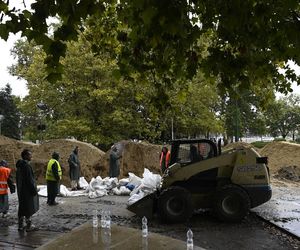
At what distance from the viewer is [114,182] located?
17.6 metres

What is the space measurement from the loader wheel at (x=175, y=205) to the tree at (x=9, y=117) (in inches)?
2146

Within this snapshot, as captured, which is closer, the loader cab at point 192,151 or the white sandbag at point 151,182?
the loader cab at point 192,151

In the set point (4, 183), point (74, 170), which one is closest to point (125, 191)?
point (74, 170)

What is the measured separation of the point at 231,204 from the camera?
38.2 feet

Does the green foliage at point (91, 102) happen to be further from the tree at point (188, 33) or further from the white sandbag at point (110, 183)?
the tree at point (188, 33)

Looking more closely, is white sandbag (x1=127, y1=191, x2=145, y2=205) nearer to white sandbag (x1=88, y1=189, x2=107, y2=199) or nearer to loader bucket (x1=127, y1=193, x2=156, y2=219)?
loader bucket (x1=127, y1=193, x2=156, y2=219)

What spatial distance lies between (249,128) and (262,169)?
5183 cm

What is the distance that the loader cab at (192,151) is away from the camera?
40.1 ft

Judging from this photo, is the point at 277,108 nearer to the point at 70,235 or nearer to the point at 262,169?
the point at 262,169

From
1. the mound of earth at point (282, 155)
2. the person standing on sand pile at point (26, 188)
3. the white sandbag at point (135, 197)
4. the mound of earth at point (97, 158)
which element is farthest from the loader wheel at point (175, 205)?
the mound of earth at point (282, 155)

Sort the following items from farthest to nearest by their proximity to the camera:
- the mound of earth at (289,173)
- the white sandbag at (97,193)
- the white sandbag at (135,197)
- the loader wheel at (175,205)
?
1. the mound of earth at (289,173)
2. the white sandbag at (97,193)
3. the white sandbag at (135,197)
4. the loader wheel at (175,205)

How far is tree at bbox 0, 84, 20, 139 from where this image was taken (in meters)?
63.4

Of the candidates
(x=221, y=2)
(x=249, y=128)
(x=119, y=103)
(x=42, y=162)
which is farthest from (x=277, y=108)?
(x=221, y=2)

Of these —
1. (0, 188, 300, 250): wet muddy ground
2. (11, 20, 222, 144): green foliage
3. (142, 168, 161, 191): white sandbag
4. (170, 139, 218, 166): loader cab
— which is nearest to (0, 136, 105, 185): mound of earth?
(11, 20, 222, 144): green foliage
